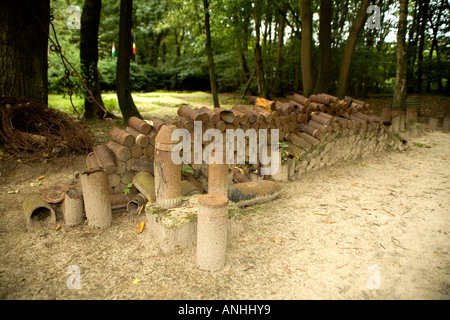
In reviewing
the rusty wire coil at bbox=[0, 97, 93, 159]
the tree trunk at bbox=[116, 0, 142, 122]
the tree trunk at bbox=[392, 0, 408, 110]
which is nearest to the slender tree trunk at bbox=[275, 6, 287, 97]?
the tree trunk at bbox=[392, 0, 408, 110]

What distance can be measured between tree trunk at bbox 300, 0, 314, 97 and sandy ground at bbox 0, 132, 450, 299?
5919mm

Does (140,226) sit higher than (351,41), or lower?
lower

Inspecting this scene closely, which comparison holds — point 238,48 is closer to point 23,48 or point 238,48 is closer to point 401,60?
point 401,60

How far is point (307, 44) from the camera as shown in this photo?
966cm

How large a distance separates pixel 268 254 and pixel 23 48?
575 cm

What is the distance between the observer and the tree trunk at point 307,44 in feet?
31.2

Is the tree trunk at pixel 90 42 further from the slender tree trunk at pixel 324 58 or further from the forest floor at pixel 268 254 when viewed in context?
the slender tree trunk at pixel 324 58

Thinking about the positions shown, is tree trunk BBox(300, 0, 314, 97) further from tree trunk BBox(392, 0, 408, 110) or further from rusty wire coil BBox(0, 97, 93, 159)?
rusty wire coil BBox(0, 97, 93, 159)

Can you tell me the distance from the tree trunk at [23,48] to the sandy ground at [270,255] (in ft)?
5.47

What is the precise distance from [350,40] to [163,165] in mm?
8542

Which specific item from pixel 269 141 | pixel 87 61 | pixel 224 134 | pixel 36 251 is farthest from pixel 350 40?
pixel 36 251

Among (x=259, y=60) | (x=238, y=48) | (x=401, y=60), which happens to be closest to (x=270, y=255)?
(x=401, y=60)

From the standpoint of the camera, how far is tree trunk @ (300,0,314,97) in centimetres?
952

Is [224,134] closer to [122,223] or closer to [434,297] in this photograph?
[122,223]
